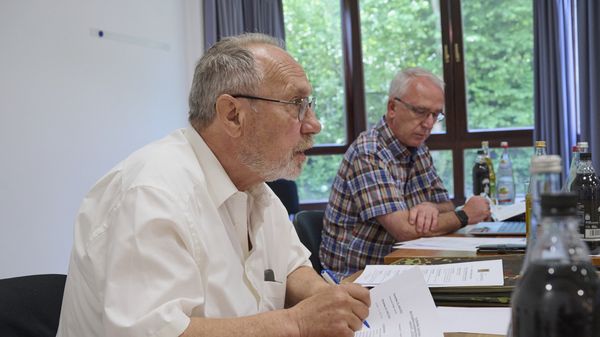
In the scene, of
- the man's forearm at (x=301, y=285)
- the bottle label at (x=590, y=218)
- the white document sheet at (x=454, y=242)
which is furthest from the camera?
the white document sheet at (x=454, y=242)

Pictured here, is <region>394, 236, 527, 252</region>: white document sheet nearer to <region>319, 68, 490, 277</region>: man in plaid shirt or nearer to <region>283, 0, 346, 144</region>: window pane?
<region>319, 68, 490, 277</region>: man in plaid shirt

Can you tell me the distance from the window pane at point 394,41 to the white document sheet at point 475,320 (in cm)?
382

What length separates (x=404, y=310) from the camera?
117cm

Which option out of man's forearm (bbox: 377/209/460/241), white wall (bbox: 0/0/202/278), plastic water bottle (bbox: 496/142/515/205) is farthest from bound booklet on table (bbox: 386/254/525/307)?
white wall (bbox: 0/0/202/278)

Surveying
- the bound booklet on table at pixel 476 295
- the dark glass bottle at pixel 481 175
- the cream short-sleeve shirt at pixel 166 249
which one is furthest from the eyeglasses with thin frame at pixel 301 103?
the dark glass bottle at pixel 481 175

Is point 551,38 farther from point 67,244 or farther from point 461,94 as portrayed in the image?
point 67,244

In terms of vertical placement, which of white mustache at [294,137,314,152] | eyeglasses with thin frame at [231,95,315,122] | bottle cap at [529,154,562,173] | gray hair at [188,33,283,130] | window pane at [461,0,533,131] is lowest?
bottle cap at [529,154,562,173]

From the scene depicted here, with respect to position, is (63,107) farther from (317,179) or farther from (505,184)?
(505,184)

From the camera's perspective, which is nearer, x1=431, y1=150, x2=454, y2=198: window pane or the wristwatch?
the wristwatch

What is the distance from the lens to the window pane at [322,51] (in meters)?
5.20

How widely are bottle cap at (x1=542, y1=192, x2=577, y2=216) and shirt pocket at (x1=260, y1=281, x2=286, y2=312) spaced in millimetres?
929

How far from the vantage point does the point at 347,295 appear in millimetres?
1105

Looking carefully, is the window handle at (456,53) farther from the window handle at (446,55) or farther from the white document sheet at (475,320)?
the white document sheet at (475,320)

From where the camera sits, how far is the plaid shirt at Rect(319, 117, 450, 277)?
2.39 metres
